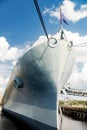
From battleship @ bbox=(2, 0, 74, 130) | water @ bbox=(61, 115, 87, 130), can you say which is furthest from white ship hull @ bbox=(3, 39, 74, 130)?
water @ bbox=(61, 115, 87, 130)

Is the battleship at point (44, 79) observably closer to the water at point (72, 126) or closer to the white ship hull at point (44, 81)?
the white ship hull at point (44, 81)

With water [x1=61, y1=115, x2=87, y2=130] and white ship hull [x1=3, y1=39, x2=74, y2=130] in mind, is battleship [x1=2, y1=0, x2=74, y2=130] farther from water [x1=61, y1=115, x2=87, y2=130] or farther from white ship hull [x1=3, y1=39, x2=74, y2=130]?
water [x1=61, y1=115, x2=87, y2=130]

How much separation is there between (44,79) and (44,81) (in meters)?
0.14

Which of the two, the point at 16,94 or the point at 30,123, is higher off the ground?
the point at 16,94

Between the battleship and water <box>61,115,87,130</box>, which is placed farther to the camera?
water <box>61,115,87,130</box>

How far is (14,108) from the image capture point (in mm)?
21578

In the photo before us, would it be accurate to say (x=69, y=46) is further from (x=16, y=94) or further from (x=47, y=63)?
(x=16, y=94)

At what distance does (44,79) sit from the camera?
16.6 meters

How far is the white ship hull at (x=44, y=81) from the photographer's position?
1584cm

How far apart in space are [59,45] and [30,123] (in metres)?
5.91

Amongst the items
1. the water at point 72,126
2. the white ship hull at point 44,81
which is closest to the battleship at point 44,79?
the white ship hull at point 44,81

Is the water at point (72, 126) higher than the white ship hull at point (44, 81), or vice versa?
the white ship hull at point (44, 81)

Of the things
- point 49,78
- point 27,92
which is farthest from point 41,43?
point 27,92

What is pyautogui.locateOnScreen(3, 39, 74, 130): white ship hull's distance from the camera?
52.0 ft
